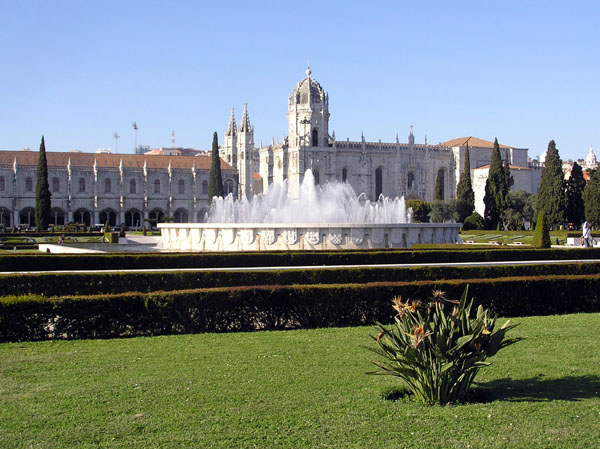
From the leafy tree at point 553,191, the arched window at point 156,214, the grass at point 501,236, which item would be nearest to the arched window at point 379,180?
the arched window at point 156,214

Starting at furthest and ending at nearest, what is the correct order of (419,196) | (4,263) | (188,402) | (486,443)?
1. (419,196)
2. (4,263)
3. (188,402)
4. (486,443)

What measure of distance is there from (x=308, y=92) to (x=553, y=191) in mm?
29475

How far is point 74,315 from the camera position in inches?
389

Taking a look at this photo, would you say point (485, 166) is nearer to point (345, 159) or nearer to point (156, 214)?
point (345, 159)

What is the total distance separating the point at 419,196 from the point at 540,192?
79.6 ft

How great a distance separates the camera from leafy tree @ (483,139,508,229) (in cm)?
5462

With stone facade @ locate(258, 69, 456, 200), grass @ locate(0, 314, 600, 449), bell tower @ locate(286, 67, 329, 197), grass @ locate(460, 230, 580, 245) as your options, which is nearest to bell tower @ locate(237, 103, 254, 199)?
stone facade @ locate(258, 69, 456, 200)

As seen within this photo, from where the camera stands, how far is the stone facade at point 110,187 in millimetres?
63062

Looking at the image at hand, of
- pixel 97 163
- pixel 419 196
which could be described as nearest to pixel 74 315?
pixel 97 163

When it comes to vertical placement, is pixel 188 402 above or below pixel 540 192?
below

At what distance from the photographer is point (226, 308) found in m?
10.5

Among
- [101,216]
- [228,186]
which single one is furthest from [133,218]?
[228,186]

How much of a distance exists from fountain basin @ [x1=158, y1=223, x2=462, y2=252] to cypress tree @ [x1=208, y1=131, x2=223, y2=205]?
38.3m

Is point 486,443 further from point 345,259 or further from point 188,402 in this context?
point 345,259
